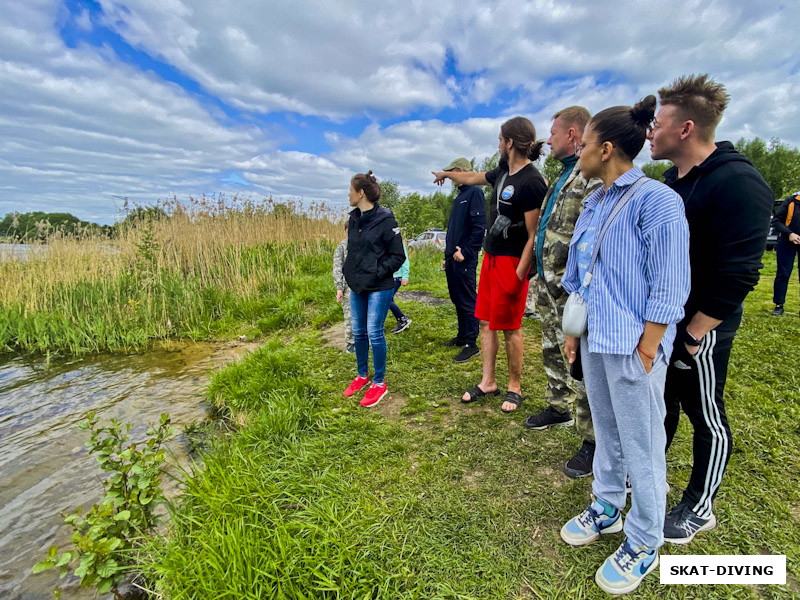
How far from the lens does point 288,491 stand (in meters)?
2.26

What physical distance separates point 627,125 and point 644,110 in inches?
3.5

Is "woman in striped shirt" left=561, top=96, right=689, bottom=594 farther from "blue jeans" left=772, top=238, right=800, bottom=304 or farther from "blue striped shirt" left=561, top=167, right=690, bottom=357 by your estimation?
"blue jeans" left=772, top=238, right=800, bottom=304

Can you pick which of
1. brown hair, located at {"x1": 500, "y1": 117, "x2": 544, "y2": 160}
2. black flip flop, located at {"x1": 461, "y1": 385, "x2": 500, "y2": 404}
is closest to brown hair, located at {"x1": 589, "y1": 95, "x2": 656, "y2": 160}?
brown hair, located at {"x1": 500, "y1": 117, "x2": 544, "y2": 160}

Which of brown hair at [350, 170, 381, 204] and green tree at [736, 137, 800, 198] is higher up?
green tree at [736, 137, 800, 198]

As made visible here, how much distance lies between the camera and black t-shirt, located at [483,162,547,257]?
2.72m

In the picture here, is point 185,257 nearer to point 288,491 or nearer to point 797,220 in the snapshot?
point 288,491

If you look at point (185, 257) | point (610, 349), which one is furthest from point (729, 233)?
point (185, 257)

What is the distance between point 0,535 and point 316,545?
2254 mm

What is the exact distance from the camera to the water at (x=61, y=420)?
7.63 feet

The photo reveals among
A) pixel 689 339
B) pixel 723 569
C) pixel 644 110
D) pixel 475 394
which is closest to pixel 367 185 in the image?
pixel 475 394

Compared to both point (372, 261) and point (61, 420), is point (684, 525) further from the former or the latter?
point (61, 420)

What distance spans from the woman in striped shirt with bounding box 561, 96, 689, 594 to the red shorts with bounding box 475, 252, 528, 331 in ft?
3.70

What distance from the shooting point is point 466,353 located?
4406mm

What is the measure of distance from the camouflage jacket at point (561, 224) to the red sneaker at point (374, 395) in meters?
1.78
